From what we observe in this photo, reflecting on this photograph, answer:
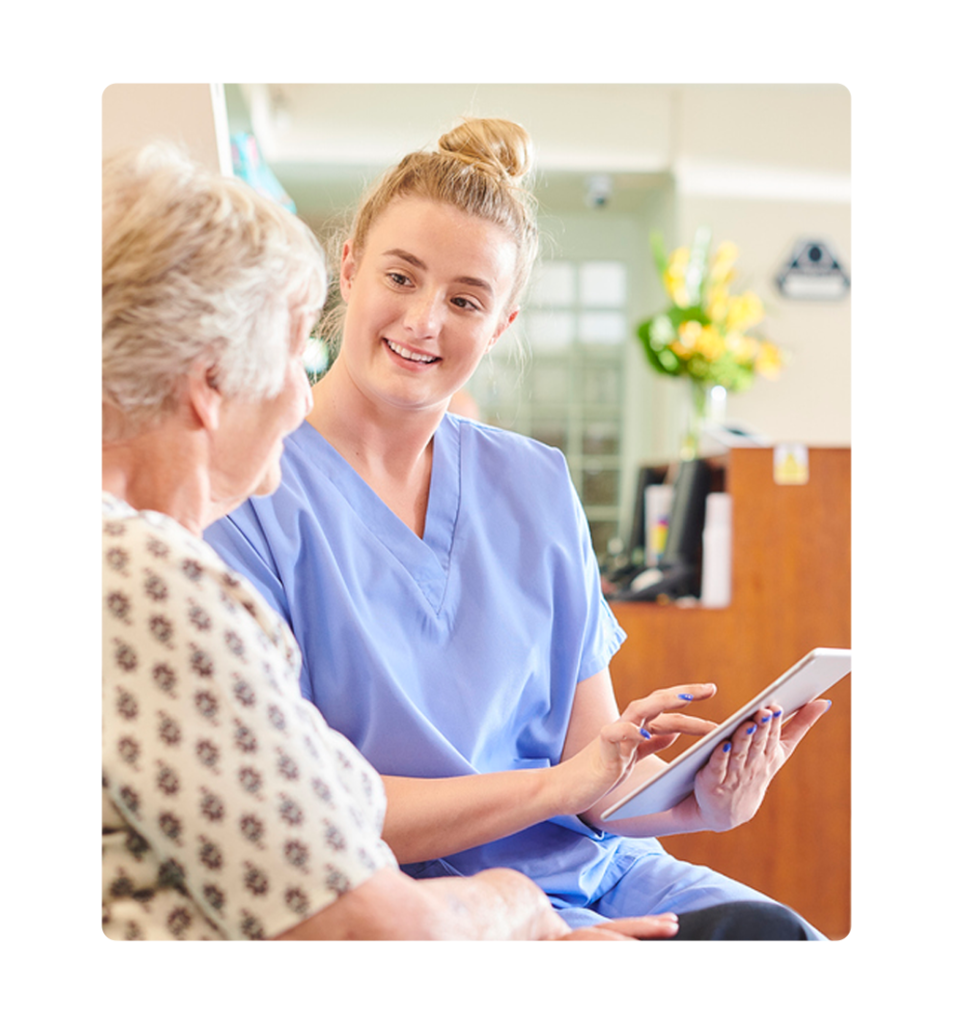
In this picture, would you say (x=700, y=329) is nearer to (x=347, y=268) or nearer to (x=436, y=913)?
(x=347, y=268)

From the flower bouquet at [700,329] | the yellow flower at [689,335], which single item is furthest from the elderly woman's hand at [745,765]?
the yellow flower at [689,335]

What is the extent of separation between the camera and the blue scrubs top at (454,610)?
1.07 meters

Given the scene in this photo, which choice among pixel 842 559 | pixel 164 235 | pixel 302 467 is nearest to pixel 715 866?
pixel 842 559

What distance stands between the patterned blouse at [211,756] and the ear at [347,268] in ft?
2.13

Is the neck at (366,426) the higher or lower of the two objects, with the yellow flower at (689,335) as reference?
lower

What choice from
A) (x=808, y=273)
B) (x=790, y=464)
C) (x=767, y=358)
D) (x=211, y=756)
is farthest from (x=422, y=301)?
(x=808, y=273)

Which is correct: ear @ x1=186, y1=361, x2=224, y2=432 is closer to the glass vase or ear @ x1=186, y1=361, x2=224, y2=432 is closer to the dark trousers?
Answer: the dark trousers

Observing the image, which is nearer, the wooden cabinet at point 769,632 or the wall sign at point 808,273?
the wooden cabinet at point 769,632

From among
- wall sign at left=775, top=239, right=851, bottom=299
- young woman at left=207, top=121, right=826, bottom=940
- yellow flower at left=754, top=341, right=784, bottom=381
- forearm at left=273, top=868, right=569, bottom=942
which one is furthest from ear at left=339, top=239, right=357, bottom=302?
wall sign at left=775, top=239, right=851, bottom=299

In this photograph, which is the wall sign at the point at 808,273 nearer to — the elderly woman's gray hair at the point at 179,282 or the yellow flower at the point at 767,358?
the yellow flower at the point at 767,358

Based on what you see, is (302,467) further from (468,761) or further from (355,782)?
(355,782)

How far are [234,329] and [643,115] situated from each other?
4624 millimetres

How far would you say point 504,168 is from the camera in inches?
48.1

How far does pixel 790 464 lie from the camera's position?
249cm
